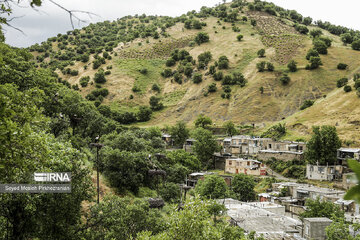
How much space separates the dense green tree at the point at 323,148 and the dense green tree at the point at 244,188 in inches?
443

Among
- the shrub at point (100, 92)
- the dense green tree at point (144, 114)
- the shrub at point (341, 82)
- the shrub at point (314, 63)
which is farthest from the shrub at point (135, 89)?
the shrub at point (341, 82)

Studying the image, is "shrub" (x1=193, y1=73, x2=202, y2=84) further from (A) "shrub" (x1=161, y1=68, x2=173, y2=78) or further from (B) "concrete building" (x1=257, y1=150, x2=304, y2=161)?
(B) "concrete building" (x1=257, y1=150, x2=304, y2=161)

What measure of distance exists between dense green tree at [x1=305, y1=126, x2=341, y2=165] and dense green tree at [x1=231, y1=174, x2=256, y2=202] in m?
11.2

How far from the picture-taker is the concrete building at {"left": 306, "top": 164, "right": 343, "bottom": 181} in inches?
1742

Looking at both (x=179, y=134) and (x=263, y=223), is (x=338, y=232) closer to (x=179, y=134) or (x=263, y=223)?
(x=263, y=223)

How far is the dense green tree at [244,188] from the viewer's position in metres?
42.2

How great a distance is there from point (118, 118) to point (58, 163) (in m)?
66.4

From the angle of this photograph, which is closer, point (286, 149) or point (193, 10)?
point (286, 149)

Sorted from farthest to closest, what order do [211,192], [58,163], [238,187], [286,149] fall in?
[286,149] → [238,187] → [211,192] → [58,163]

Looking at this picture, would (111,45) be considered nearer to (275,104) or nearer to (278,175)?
(275,104)

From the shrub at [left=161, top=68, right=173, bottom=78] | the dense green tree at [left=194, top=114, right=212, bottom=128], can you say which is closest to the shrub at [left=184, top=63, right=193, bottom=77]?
the shrub at [left=161, top=68, right=173, bottom=78]

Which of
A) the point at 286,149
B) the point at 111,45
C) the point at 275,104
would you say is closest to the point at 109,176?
the point at 286,149

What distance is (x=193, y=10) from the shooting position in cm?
15088

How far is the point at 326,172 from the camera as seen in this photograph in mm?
44688
